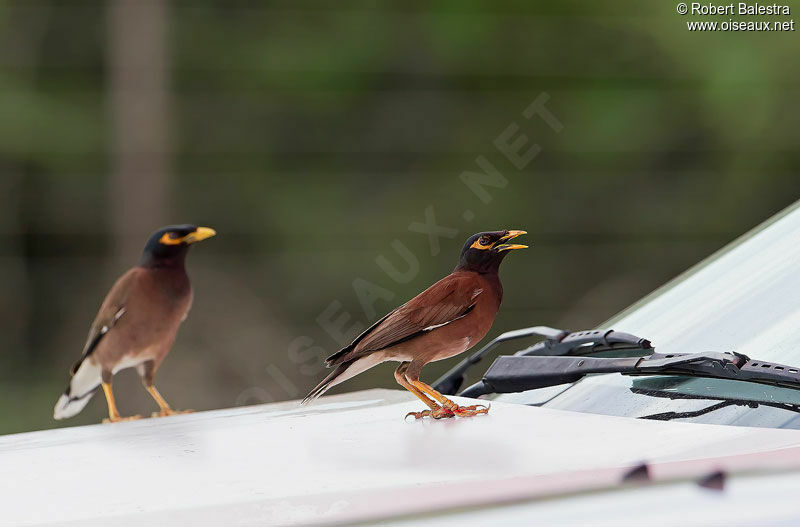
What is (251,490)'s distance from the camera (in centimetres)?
84

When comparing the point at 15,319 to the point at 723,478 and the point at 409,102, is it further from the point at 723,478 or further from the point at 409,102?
the point at 723,478

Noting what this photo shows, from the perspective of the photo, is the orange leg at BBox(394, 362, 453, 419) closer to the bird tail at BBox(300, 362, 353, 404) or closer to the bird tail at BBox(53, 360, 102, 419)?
the bird tail at BBox(300, 362, 353, 404)

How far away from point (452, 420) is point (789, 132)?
447 cm

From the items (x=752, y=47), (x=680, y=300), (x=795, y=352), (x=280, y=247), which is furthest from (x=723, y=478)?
(x=752, y=47)

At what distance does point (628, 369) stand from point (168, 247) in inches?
48.8

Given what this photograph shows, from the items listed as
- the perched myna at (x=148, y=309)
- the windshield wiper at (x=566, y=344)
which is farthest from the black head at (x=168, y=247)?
the windshield wiper at (x=566, y=344)

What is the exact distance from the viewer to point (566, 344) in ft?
4.17

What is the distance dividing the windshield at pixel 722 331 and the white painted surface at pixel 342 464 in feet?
0.16

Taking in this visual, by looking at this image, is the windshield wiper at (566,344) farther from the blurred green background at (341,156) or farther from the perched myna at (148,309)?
the blurred green background at (341,156)

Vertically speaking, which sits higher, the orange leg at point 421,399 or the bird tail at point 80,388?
the orange leg at point 421,399

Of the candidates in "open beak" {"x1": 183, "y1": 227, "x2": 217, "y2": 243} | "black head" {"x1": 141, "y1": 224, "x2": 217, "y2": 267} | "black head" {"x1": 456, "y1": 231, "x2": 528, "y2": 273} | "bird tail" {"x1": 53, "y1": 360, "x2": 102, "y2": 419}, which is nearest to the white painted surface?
"black head" {"x1": 456, "y1": 231, "x2": 528, "y2": 273}

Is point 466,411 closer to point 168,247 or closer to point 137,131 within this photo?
point 168,247

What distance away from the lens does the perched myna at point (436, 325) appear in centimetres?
113

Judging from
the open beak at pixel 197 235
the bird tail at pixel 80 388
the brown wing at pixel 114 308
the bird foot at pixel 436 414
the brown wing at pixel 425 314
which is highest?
the brown wing at pixel 425 314
